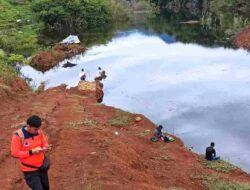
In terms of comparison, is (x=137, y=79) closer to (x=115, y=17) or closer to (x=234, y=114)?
(x=234, y=114)

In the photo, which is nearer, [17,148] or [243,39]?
[17,148]

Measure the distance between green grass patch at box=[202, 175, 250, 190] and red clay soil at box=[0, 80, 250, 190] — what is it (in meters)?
0.25

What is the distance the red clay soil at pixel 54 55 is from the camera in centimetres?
4519

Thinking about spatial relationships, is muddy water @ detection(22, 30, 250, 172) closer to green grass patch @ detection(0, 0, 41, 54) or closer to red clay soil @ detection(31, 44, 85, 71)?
red clay soil @ detection(31, 44, 85, 71)

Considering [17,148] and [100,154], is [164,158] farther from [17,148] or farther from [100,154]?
[17,148]

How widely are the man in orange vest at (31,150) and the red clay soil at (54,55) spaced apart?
35382mm

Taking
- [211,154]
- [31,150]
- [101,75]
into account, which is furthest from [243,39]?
[31,150]

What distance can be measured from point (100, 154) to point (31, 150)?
7.09 metres

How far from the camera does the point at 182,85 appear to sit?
34281 millimetres

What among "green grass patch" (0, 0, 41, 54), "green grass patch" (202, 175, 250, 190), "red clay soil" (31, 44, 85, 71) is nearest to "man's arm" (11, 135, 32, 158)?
"green grass patch" (202, 175, 250, 190)

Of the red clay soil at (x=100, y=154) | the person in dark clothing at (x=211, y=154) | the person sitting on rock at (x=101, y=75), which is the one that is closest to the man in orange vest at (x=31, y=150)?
the red clay soil at (x=100, y=154)

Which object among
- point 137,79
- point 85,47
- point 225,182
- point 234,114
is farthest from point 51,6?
point 225,182

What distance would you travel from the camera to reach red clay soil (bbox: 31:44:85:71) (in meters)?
45.2

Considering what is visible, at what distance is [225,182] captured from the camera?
1606 cm
